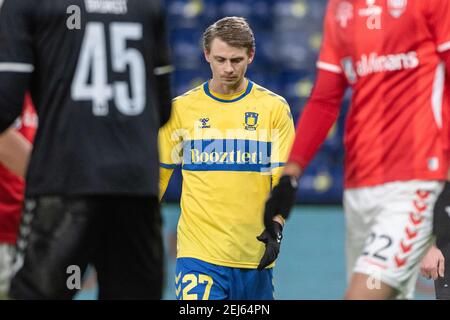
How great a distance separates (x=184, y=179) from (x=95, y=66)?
80.3 inches

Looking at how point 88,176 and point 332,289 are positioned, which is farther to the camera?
point 332,289

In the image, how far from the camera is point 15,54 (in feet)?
15.8

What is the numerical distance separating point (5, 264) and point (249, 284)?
4.39 ft

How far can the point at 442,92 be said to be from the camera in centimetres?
515

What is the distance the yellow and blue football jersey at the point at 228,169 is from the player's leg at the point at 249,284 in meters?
0.04

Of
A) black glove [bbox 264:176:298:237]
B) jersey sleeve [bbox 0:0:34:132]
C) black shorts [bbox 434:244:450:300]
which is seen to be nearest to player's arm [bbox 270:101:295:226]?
black shorts [bbox 434:244:450:300]

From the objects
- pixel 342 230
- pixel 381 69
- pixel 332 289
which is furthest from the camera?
pixel 342 230

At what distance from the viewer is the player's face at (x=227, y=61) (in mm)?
6672

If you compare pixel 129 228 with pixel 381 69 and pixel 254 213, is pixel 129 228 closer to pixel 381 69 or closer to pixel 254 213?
pixel 381 69

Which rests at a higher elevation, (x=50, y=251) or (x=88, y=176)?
(x=88, y=176)

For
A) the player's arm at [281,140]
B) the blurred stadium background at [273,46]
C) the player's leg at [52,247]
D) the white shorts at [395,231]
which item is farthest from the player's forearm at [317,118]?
the blurred stadium background at [273,46]

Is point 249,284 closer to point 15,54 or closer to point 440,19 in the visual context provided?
point 440,19
